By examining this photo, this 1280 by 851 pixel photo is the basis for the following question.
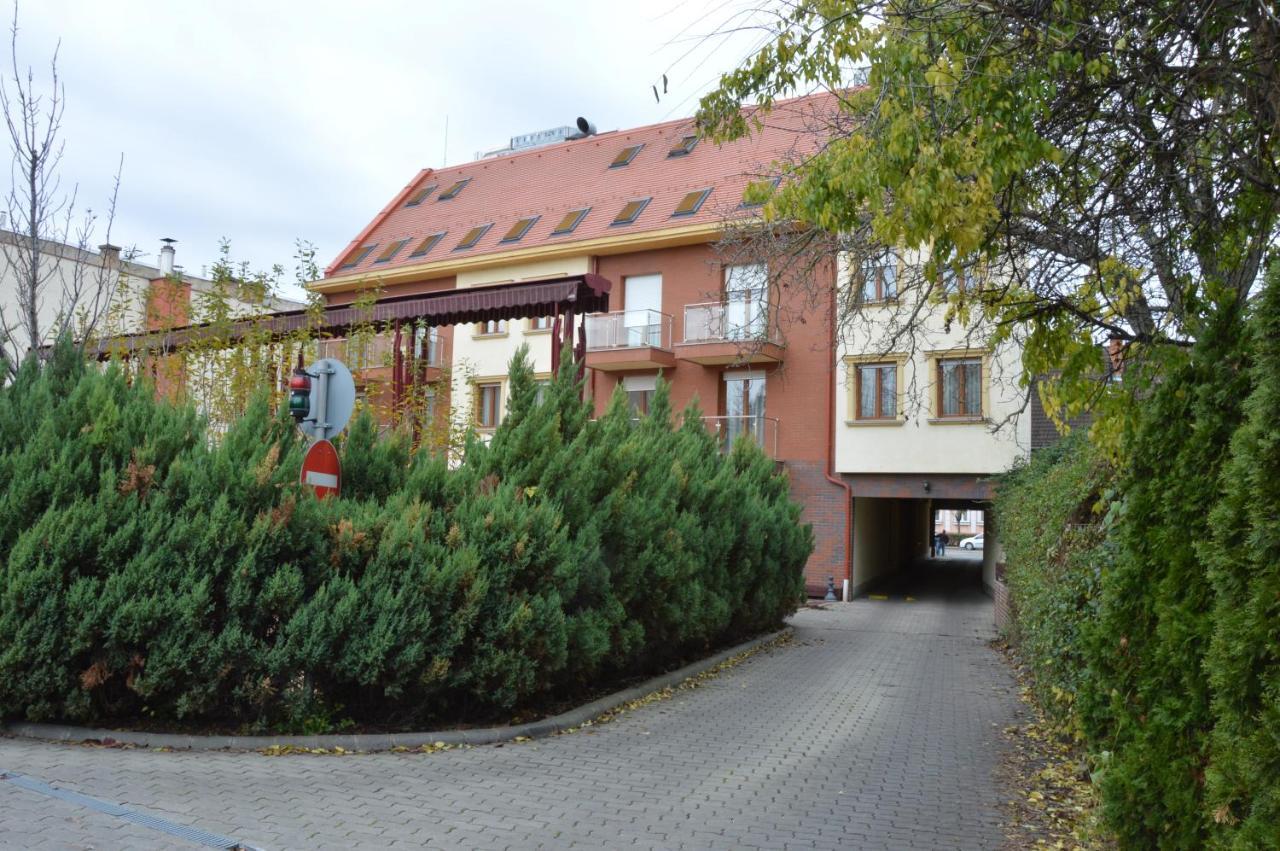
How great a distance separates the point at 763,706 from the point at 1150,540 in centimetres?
578

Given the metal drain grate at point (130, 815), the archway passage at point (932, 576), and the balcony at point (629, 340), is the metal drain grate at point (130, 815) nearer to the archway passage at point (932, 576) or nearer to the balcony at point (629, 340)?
the balcony at point (629, 340)

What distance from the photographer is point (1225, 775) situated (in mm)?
3410

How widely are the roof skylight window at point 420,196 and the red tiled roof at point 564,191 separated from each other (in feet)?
0.81

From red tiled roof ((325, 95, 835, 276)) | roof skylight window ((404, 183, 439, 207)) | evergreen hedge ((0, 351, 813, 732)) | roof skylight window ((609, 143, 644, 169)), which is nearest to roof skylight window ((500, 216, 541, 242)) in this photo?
red tiled roof ((325, 95, 835, 276))

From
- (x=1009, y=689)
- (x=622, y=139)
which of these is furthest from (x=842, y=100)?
(x=622, y=139)

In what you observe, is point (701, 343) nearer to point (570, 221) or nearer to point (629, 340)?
point (629, 340)

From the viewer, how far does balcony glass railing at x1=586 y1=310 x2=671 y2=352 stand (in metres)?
26.5

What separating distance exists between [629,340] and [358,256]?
11.9 metres

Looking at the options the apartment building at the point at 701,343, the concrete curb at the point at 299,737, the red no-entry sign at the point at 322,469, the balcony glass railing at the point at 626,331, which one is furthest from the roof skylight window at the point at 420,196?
the concrete curb at the point at 299,737

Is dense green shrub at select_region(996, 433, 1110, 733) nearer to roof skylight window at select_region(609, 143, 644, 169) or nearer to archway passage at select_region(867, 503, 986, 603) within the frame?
archway passage at select_region(867, 503, 986, 603)

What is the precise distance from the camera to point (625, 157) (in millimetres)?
31578

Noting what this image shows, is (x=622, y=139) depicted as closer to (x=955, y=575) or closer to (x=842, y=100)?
(x=955, y=575)

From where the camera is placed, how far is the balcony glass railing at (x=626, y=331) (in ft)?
86.9

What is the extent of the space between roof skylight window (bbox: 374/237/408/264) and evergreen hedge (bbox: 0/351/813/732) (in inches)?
953
